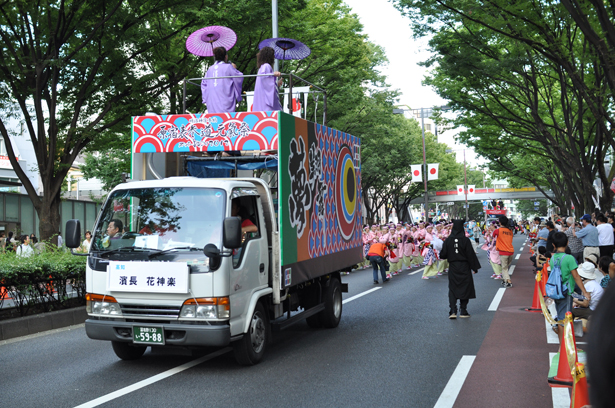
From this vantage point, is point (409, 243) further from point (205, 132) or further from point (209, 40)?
point (205, 132)

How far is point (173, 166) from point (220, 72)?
1731 mm

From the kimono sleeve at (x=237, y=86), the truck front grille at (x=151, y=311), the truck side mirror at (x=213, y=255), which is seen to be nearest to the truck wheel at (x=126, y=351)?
the truck front grille at (x=151, y=311)

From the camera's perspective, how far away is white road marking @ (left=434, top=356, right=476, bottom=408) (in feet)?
18.4

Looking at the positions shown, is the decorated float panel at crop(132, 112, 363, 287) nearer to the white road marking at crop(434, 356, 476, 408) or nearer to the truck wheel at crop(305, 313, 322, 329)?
the truck wheel at crop(305, 313, 322, 329)

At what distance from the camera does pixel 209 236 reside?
22.5 ft

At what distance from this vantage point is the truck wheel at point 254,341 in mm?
7059

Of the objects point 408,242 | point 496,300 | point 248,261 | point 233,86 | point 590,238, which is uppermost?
point 233,86

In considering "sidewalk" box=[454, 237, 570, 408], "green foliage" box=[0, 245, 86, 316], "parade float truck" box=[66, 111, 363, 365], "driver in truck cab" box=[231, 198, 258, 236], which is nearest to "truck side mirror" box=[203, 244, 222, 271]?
"parade float truck" box=[66, 111, 363, 365]

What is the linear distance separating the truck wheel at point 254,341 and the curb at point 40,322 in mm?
4433

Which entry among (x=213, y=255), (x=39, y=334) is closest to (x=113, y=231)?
(x=213, y=255)

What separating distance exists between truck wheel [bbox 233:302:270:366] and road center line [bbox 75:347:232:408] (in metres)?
0.69

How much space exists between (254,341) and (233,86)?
394cm

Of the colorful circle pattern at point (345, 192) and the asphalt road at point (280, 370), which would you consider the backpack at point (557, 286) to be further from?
the colorful circle pattern at point (345, 192)

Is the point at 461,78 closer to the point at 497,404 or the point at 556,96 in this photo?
the point at 556,96
